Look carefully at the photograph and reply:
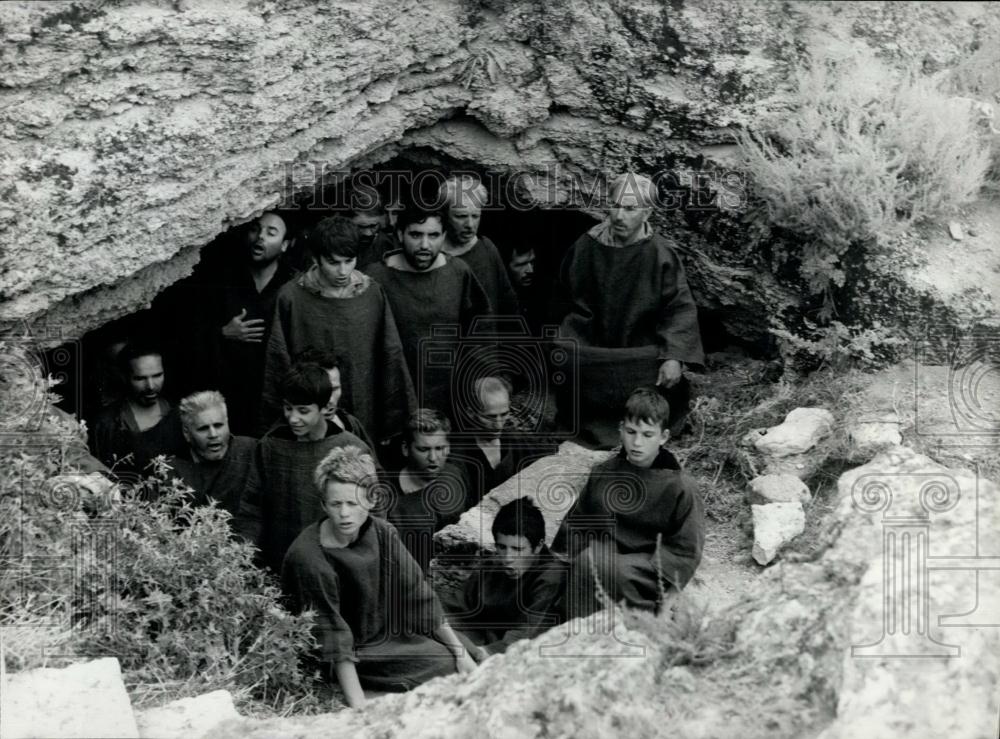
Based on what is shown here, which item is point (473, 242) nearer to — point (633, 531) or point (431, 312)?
point (431, 312)

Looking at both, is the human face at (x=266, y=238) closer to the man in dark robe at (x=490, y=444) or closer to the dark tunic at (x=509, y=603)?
the man in dark robe at (x=490, y=444)

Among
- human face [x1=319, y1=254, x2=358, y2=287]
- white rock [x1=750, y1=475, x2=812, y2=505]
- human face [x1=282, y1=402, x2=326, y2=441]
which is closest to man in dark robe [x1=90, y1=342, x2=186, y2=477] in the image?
human face [x1=282, y1=402, x2=326, y2=441]

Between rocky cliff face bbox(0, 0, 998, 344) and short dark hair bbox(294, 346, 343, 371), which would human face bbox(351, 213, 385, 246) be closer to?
rocky cliff face bbox(0, 0, 998, 344)

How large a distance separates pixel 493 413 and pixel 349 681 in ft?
5.35

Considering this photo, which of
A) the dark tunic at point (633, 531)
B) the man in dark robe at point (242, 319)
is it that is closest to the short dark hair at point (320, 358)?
the man in dark robe at point (242, 319)

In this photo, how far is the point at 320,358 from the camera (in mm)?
6695

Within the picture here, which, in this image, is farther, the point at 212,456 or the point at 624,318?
the point at 624,318

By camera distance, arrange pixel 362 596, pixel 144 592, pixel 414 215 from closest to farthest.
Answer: pixel 144 592 < pixel 362 596 < pixel 414 215

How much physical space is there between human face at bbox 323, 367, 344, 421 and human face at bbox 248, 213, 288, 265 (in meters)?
1.03

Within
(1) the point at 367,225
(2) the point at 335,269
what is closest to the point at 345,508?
(2) the point at 335,269

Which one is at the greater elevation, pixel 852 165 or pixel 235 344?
pixel 852 165

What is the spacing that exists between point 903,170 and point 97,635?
4048mm

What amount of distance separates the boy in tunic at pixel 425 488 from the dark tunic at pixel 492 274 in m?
1.09

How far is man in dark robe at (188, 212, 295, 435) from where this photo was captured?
24.5 ft
